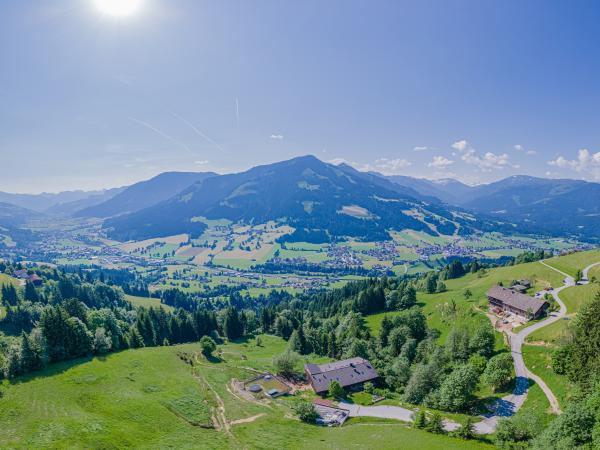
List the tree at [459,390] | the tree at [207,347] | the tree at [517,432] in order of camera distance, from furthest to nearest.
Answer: the tree at [207,347] → the tree at [459,390] → the tree at [517,432]

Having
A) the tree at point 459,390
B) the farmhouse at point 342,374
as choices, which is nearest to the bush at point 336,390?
the farmhouse at point 342,374

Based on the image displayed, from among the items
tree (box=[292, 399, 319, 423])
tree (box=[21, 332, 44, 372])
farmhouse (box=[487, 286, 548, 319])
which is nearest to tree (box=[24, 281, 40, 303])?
tree (box=[21, 332, 44, 372])

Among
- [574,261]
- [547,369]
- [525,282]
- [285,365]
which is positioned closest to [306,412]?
[285,365]

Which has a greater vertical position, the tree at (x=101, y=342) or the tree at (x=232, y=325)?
the tree at (x=101, y=342)

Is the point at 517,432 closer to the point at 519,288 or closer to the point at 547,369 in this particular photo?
the point at 547,369

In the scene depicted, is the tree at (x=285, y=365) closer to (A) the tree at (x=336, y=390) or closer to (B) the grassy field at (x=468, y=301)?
(A) the tree at (x=336, y=390)

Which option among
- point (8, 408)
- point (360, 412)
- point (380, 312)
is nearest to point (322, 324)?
point (380, 312)

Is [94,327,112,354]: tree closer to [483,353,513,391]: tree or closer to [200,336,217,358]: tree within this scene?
[200,336,217,358]: tree
